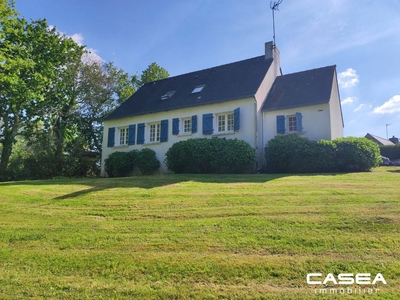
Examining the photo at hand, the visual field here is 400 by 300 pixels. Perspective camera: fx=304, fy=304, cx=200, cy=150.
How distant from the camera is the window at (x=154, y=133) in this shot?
61.5 ft

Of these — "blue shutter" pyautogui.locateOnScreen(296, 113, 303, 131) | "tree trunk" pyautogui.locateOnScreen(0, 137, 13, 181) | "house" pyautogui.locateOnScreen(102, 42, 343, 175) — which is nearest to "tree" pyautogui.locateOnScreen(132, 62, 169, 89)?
"house" pyautogui.locateOnScreen(102, 42, 343, 175)

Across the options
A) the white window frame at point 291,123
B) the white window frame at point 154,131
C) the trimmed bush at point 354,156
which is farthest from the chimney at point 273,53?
the white window frame at point 154,131

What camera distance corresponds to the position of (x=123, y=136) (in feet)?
66.9

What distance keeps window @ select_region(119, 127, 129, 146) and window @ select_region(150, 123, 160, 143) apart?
2.07m

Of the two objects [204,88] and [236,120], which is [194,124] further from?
[204,88]

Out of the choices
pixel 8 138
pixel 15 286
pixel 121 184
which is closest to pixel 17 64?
pixel 8 138

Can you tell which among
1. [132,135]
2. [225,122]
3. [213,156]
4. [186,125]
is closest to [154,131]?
[132,135]

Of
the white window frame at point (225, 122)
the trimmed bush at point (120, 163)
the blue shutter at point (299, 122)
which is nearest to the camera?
the blue shutter at point (299, 122)

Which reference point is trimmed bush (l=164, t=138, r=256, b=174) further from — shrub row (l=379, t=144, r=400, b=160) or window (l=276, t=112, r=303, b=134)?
shrub row (l=379, t=144, r=400, b=160)

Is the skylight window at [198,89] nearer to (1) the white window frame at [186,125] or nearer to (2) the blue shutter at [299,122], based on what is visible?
(1) the white window frame at [186,125]

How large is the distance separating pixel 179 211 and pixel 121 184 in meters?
4.44

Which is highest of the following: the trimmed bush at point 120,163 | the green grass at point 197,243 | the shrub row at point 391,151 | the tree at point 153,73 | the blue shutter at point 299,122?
the tree at point 153,73

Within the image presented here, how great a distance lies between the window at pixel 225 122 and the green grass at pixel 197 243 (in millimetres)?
8170

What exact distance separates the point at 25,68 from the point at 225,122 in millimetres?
12331
